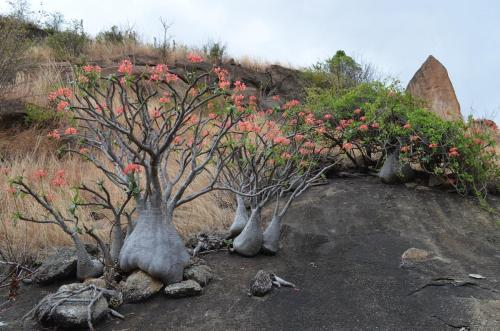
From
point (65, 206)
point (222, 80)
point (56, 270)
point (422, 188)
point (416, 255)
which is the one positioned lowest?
point (56, 270)

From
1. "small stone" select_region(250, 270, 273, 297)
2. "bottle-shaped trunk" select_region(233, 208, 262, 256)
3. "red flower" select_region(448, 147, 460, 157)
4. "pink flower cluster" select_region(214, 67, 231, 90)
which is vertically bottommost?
"small stone" select_region(250, 270, 273, 297)

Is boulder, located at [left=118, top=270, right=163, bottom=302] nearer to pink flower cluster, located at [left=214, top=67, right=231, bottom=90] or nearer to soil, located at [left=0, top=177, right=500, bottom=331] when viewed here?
soil, located at [left=0, top=177, right=500, bottom=331]

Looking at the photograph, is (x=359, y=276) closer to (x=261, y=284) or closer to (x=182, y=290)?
(x=261, y=284)

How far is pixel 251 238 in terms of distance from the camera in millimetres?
4129

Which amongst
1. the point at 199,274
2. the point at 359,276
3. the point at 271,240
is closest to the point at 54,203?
the point at 199,274

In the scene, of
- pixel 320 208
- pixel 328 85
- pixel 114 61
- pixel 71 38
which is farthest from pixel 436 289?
pixel 71 38

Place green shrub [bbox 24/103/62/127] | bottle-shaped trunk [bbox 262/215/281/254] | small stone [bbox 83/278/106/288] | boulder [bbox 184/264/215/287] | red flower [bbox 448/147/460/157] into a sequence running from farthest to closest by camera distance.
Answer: green shrub [bbox 24/103/62/127] → red flower [bbox 448/147/460/157] → bottle-shaped trunk [bbox 262/215/281/254] → boulder [bbox 184/264/215/287] → small stone [bbox 83/278/106/288]

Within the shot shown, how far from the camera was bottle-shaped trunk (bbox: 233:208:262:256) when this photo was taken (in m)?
4.14

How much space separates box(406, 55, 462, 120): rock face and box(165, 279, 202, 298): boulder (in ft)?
32.3

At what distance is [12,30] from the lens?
28.5ft

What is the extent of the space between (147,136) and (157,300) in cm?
131

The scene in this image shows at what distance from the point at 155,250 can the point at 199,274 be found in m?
0.42

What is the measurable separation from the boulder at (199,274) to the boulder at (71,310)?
714 millimetres

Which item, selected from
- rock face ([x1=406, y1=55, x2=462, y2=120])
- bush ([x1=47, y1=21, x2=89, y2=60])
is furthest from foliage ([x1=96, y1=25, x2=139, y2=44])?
rock face ([x1=406, y1=55, x2=462, y2=120])
